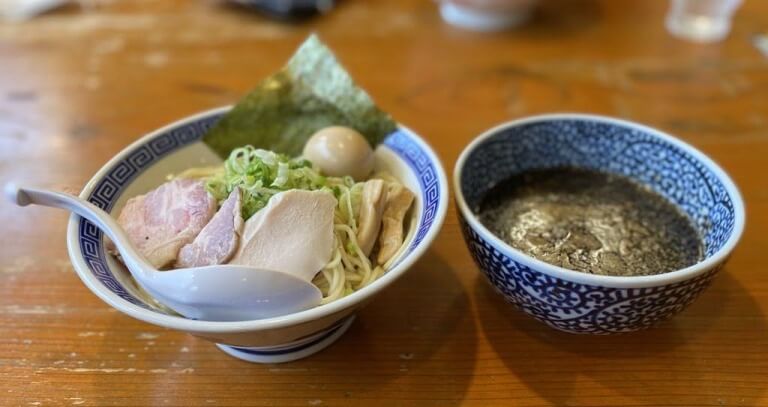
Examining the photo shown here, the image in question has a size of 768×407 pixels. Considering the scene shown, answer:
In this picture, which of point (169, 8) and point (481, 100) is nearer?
point (481, 100)

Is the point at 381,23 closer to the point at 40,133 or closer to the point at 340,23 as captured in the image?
the point at 340,23

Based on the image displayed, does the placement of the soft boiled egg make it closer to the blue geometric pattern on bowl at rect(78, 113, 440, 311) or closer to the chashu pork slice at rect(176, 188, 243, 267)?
the blue geometric pattern on bowl at rect(78, 113, 440, 311)

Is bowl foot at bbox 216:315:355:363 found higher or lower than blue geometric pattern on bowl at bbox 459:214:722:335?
lower

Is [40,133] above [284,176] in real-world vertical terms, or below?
below

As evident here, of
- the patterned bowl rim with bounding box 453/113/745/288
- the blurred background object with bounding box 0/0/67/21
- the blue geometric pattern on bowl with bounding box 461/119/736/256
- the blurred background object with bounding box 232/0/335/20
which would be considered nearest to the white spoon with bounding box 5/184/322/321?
the patterned bowl rim with bounding box 453/113/745/288

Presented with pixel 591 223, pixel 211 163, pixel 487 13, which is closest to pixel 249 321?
pixel 211 163

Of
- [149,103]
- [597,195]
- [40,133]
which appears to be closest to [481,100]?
[597,195]

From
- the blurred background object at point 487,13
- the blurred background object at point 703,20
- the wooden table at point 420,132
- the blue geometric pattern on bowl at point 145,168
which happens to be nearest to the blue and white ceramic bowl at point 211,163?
the blue geometric pattern on bowl at point 145,168
